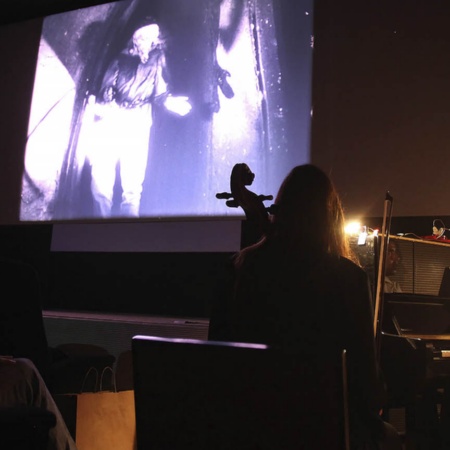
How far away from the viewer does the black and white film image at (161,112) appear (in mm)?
4031

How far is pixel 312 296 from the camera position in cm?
142

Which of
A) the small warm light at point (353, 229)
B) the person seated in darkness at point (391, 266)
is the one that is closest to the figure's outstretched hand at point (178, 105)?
the small warm light at point (353, 229)

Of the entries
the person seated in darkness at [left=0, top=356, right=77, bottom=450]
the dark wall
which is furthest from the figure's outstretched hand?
the person seated in darkness at [left=0, top=356, right=77, bottom=450]

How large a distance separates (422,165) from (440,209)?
316 mm

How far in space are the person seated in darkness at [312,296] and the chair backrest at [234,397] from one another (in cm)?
30

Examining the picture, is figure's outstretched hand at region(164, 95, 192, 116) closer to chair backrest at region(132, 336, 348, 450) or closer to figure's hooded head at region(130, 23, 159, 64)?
figure's hooded head at region(130, 23, 159, 64)

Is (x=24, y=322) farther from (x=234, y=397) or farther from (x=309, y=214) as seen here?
(x=234, y=397)

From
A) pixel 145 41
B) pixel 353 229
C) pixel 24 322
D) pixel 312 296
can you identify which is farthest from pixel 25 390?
pixel 145 41

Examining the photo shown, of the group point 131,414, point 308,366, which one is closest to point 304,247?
point 308,366

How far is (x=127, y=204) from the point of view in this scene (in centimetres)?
431

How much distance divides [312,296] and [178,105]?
3085mm

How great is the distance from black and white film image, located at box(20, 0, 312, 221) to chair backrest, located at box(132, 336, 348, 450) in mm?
2884

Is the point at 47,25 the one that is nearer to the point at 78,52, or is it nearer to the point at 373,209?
the point at 78,52

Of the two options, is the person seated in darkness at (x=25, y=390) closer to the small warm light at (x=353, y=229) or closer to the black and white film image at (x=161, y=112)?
the small warm light at (x=353, y=229)
